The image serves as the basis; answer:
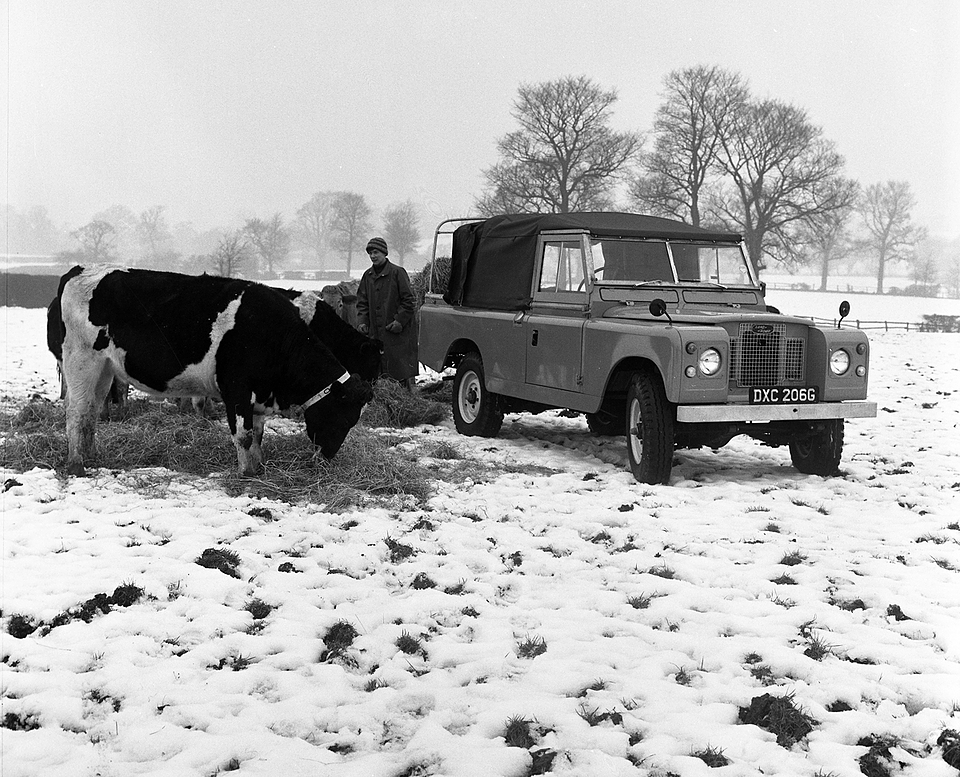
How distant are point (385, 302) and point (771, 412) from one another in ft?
14.6

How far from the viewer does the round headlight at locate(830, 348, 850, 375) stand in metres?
6.57

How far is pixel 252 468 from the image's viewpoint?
6203 millimetres

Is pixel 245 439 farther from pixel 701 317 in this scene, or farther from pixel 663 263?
pixel 663 263

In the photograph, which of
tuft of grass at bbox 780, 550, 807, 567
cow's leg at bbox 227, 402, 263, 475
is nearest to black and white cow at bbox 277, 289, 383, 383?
cow's leg at bbox 227, 402, 263, 475

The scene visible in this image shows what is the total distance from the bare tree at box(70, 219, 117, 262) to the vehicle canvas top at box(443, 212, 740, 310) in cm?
383

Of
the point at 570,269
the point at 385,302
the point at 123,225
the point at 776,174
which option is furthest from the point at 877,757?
the point at 776,174

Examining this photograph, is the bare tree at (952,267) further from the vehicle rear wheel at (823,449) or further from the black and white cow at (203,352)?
the black and white cow at (203,352)

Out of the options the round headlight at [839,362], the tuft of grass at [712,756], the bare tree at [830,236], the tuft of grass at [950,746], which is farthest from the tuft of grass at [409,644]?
the bare tree at [830,236]

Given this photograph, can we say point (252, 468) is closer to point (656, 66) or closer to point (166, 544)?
point (166, 544)

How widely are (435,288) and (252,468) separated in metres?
4.16

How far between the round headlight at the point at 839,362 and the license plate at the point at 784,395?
22cm

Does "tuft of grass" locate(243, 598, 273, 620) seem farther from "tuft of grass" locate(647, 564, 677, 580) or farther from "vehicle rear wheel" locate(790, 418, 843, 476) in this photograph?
"vehicle rear wheel" locate(790, 418, 843, 476)

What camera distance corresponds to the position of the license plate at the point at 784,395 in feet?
20.7

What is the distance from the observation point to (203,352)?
6125 millimetres
